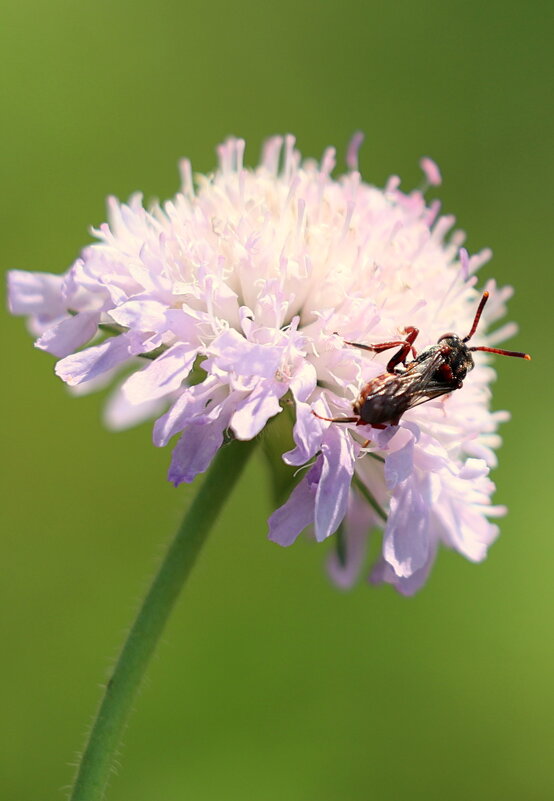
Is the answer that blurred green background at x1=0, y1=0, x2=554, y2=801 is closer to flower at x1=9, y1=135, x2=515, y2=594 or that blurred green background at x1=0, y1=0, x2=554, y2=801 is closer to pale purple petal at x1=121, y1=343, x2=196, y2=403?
flower at x1=9, y1=135, x2=515, y2=594

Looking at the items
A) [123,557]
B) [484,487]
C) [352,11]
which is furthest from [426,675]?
[352,11]

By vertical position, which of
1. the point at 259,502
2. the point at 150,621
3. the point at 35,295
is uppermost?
the point at 259,502

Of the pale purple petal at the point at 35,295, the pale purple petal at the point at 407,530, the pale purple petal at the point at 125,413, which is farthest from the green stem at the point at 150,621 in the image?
the pale purple petal at the point at 125,413

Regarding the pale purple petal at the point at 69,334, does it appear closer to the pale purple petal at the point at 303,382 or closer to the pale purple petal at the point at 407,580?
the pale purple petal at the point at 303,382

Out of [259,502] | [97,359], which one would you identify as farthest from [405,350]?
[259,502]

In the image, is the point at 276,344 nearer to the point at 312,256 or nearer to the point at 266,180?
the point at 312,256

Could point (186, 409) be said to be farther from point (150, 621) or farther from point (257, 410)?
point (150, 621)
